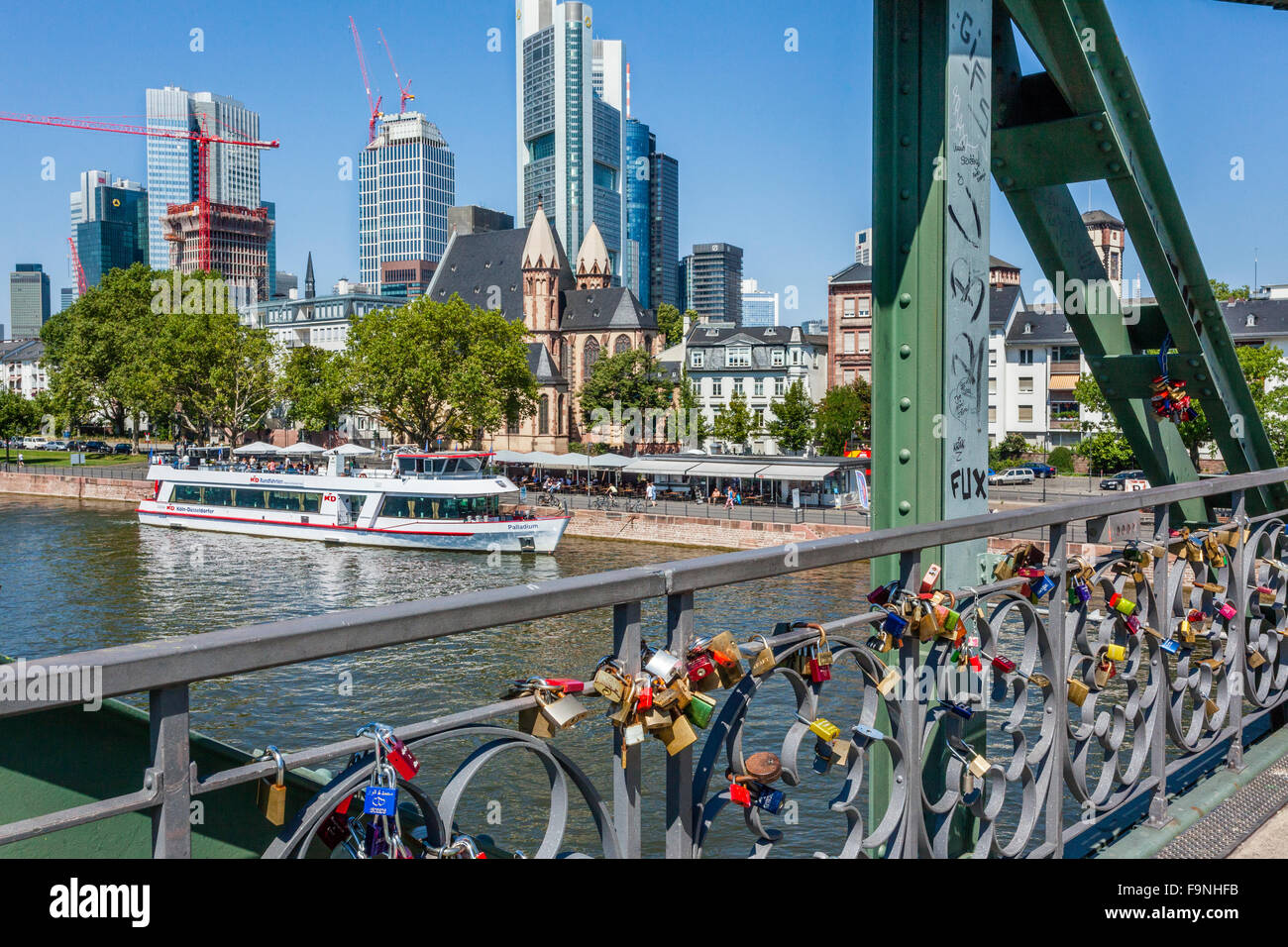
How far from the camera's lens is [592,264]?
97.8m

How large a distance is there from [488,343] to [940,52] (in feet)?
188

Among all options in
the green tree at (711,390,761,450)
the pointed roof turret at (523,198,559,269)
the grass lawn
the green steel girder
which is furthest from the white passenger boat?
the pointed roof turret at (523,198,559,269)

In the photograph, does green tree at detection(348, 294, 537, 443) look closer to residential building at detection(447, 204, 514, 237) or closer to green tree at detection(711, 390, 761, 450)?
green tree at detection(711, 390, 761, 450)

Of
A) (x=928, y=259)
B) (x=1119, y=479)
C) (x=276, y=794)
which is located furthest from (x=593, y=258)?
(x=276, y=794)

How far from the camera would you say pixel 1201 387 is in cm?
504

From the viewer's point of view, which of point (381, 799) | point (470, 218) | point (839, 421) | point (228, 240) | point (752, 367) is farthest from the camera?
point (228, 240)

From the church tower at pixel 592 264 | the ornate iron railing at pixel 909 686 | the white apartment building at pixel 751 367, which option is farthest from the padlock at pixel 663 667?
the church tower at pixel 592 264

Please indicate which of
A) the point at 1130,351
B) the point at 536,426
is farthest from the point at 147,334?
the point at 1130,351

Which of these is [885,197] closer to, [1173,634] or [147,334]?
[1173,634]

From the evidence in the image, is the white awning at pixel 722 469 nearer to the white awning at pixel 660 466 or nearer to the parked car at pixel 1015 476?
the white awning at pixel 660 466

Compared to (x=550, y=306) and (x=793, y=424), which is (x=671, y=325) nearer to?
(x=550, y=306)

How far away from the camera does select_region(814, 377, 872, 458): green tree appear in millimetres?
63250

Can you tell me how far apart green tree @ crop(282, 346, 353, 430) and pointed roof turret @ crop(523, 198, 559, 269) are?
25309 millimetres

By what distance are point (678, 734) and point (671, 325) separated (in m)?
108
